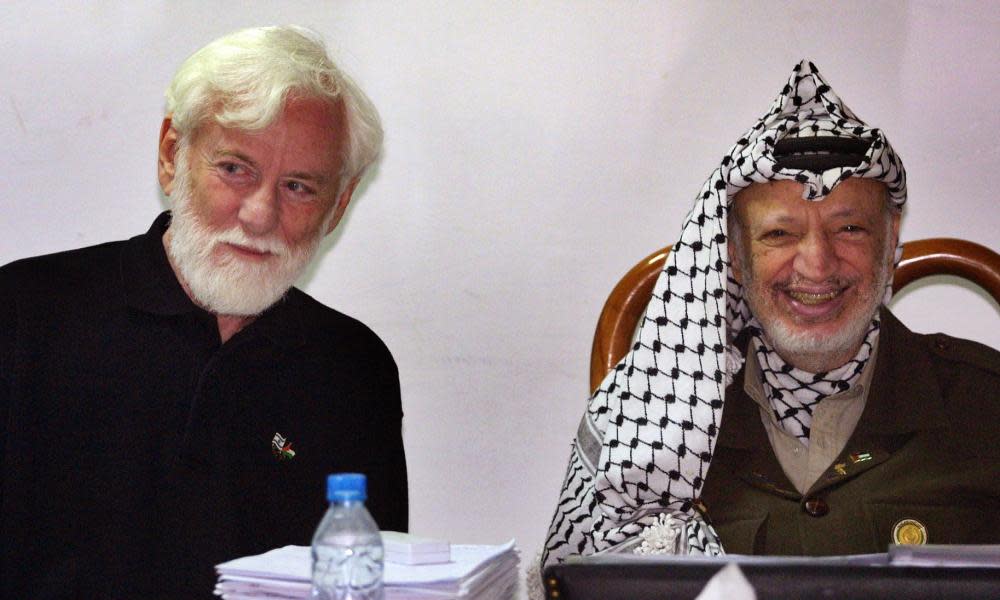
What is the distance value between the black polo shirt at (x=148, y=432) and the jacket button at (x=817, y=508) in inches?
36.3

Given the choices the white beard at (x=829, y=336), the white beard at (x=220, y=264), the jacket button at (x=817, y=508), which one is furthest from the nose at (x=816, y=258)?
the white beard at (x=220, y=264)

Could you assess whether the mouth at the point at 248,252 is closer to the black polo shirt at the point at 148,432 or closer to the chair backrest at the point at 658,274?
the black polo shirt at the point at 148,432

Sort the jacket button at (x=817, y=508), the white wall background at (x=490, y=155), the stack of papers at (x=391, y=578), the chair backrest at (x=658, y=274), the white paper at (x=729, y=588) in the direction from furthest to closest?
1. the white wall background at (x=490, y=155)
2. the chair backrest at (x=658, y=274)
3. the jacket button at (x=817, y=508)
4. the stack of papers at (x=391, y=578)
5. the white paper at (x=729, y=588)

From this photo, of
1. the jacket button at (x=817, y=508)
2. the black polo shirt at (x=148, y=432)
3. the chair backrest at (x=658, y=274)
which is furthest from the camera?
the chair backrest at (x=658, y=274)

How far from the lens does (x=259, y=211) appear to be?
2.45m

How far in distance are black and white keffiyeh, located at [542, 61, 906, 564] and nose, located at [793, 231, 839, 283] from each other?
3.7 inches

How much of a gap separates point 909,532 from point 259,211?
5.04 ft

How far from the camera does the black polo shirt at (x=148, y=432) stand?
7.13ft

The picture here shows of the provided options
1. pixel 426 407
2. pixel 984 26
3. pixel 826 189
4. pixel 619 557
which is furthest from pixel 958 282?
pixel 619 557

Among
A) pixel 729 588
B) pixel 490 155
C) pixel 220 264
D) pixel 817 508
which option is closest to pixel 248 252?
pixel 220 264

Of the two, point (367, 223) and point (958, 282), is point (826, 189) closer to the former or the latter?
point (958, 282)

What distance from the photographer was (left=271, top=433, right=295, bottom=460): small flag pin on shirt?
240cm

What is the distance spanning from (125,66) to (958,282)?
2391 mm

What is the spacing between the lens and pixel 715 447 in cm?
243
